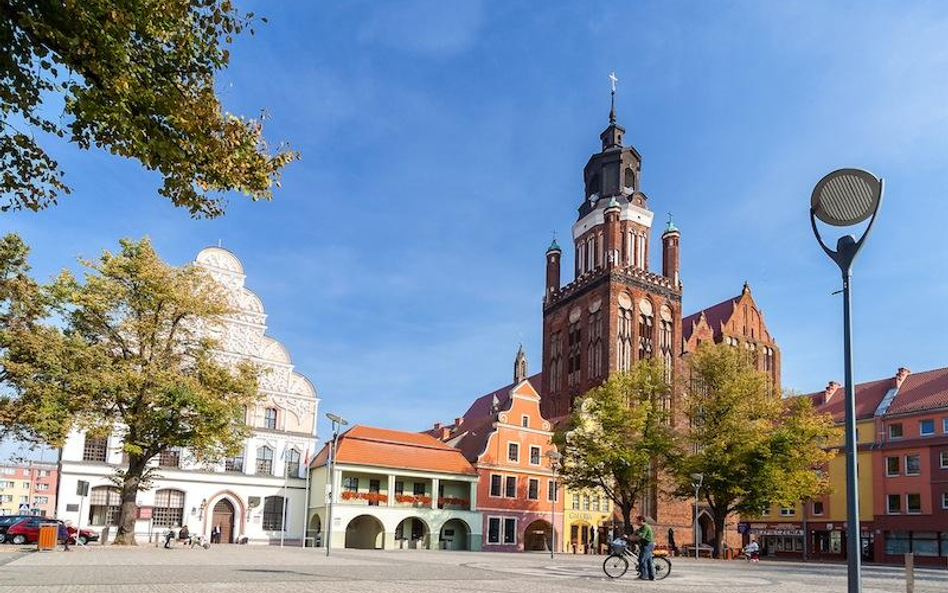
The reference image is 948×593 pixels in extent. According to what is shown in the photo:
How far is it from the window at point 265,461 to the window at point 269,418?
5.19 ft

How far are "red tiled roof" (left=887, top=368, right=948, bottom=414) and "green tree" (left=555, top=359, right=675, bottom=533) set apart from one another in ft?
66.8

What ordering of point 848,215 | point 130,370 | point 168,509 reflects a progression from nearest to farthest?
point 848,215, point 130,370, point 168,509

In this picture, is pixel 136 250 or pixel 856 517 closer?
pixel 856 517

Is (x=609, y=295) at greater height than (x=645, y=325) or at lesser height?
greater

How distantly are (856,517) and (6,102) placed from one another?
411 inches

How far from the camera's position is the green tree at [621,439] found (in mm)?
47000

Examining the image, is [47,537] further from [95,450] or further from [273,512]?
[273,512]

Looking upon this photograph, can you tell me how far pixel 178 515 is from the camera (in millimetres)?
49062

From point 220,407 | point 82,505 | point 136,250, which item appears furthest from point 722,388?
point 82,505

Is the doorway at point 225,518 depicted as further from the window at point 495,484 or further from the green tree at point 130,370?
the window at point 495,484

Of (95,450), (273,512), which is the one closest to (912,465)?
(273,512)

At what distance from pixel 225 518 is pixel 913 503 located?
1840 inches

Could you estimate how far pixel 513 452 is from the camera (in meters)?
57.1

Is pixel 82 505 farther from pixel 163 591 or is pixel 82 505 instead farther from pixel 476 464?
pixel 163 591
